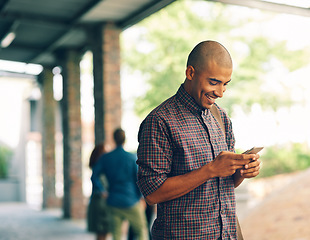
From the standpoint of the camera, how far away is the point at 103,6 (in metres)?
8.35

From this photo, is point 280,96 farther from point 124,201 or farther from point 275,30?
point 124,201

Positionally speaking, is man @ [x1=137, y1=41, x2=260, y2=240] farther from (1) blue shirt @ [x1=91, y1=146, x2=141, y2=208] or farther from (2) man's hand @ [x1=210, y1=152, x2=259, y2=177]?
(1) blue shirt @ [x1=91, y1=146, x2=141, y2=208]

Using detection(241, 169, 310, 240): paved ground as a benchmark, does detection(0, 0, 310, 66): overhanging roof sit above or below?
above

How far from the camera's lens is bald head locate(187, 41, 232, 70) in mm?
1998

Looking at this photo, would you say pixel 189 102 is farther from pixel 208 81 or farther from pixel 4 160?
pixel 4 160

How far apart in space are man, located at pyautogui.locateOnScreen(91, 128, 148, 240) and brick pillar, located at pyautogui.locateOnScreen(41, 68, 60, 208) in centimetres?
899

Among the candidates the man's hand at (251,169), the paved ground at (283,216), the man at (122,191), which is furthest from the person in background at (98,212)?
the man's hand at (251,169)

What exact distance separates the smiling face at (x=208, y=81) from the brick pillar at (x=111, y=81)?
7013 mm

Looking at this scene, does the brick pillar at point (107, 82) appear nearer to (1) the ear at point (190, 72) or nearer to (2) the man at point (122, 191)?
(2) the man at point (122, 191)

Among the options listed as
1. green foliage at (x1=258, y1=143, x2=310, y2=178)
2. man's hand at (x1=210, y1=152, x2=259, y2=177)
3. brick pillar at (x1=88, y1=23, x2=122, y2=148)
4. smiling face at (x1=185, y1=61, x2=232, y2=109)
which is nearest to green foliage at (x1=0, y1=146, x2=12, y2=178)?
green foliage at (x1=258, y1=143, x2=310, y2=178)

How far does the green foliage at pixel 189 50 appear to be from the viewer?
1556cm

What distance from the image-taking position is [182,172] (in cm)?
198

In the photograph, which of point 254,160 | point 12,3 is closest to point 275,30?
point 12,3

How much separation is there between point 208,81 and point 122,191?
4.05 meters
